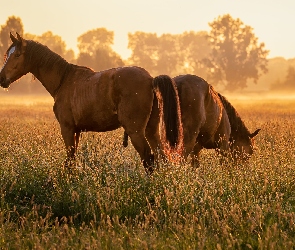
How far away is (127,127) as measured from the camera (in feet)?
25.6

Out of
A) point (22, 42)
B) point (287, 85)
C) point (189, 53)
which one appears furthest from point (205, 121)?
point (189, 53)

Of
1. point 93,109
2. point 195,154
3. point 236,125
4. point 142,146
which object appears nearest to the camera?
point 142,146

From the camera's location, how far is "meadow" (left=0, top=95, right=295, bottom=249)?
4.84 m

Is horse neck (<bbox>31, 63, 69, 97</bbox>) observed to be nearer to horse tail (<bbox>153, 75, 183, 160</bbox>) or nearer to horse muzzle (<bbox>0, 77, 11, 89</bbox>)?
horse muzzle (<bbox>0, 77, 11, 89</bbox>)

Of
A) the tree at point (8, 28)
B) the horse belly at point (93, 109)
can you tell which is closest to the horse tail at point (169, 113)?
the horse belly at point (93, 109)

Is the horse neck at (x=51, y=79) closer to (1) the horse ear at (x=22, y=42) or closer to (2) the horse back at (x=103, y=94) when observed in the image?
(2) the horse back at (x=103, y=94)

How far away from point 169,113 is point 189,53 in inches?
4994

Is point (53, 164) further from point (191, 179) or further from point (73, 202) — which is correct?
point (191, 179)

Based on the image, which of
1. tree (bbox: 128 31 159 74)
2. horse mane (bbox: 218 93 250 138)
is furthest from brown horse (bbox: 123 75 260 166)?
tree (bbox: 128 31 159 74)

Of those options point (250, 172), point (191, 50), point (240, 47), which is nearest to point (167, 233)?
point (250, 172)

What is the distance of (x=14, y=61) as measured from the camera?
346 inches

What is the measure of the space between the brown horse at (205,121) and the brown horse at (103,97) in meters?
0.47

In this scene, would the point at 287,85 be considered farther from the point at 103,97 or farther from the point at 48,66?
the point at 103,97

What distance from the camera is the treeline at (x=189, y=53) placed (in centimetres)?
7975
